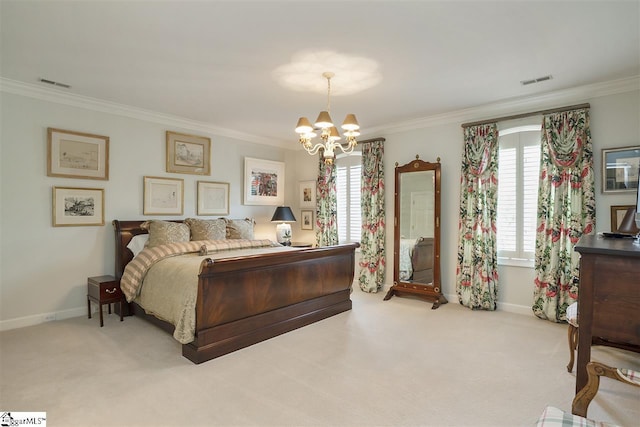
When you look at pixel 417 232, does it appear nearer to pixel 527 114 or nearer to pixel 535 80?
pixel 527 114

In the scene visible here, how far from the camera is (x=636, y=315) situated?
1588mm

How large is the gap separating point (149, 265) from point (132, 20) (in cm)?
247

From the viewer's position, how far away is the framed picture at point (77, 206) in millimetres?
4016

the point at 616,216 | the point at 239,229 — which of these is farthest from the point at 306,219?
the point at 616,216

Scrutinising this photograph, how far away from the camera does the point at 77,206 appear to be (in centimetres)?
416

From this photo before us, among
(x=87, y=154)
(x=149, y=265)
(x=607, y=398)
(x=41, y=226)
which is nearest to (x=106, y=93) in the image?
(x=87, y=154)

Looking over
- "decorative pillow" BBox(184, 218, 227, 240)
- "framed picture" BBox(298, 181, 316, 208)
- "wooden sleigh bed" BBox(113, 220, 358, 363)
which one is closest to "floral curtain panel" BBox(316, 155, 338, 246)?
"framed picture" BBox(298, 181, 316, 208)

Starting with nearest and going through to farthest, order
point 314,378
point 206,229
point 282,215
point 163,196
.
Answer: point 314,378
point 206,229
point 163,196
point 282,215

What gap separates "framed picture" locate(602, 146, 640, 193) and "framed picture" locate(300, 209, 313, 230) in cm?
441

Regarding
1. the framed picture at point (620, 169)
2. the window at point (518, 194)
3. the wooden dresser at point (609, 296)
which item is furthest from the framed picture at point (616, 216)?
the wooden dresser at point (609, 296)

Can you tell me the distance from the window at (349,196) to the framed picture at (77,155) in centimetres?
363

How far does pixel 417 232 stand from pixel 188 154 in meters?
3.67

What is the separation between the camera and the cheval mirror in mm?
4832

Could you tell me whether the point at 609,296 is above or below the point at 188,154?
below
